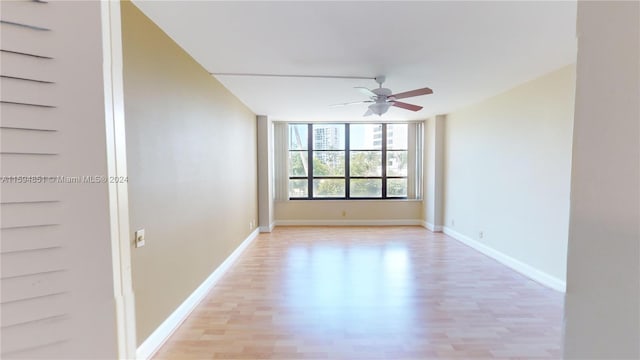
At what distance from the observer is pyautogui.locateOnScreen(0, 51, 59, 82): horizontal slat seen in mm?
312

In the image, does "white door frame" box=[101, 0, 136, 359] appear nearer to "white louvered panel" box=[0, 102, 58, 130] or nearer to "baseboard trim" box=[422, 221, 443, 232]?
"white louvered panel" box=[0, 102, 58, 130]

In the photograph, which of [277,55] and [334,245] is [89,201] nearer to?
[277,55]

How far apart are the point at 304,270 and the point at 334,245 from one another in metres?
1.33

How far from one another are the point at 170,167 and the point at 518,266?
14.2 feet

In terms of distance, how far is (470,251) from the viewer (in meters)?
4.54

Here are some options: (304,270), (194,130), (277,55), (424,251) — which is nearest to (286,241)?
(304,270)

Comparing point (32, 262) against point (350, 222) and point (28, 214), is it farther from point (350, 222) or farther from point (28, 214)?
point (350, 222)

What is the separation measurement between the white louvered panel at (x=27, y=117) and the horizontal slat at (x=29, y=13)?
0.32ft

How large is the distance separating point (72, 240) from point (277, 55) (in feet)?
8.55

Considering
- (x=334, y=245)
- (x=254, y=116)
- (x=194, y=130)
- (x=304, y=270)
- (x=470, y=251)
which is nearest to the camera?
(x=194, y=130)

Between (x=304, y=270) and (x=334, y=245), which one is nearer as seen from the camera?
(x=304, y=270)

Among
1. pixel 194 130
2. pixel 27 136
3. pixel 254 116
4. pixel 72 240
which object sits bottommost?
pixel 72 240

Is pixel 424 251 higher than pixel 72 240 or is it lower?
lower

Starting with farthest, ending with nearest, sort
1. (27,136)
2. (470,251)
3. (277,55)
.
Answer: (470,251)
(277,55)
(27,136)
